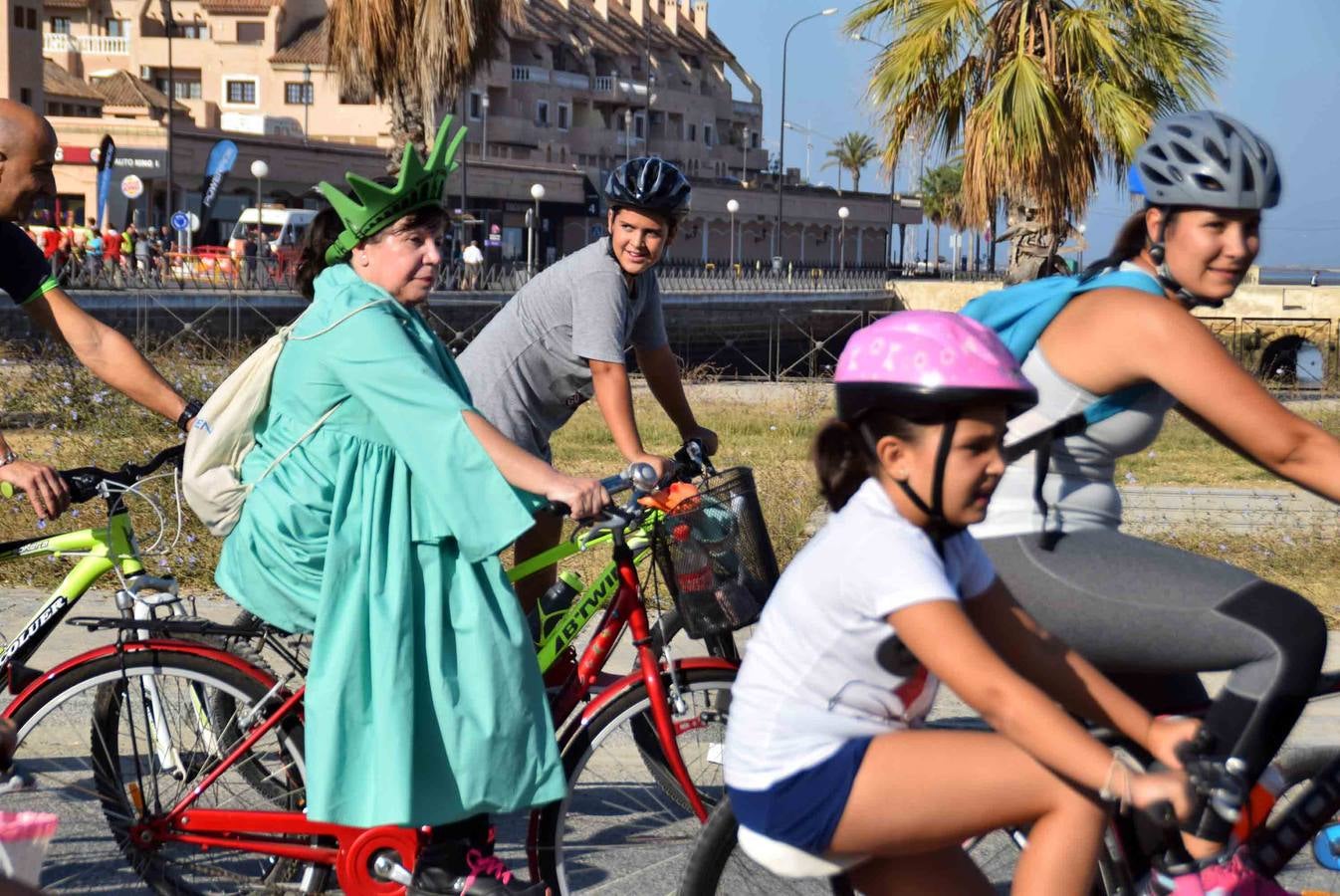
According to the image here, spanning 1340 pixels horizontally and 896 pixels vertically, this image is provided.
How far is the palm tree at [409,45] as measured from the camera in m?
19.9

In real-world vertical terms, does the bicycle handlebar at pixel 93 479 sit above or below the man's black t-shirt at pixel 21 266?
below

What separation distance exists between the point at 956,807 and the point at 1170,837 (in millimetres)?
598

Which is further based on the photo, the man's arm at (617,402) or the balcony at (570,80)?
the balcony at (570,80)

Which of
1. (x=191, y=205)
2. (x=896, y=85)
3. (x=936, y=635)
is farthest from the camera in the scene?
(x=191, y=205)

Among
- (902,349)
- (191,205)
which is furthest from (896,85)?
(191,205)

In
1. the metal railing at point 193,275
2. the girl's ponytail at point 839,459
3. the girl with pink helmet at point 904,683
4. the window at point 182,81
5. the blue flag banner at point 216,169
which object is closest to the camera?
the girl with pink helmet at point 904,683

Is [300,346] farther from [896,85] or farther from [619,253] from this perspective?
[896,85]

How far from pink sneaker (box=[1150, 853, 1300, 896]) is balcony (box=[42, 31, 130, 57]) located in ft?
288

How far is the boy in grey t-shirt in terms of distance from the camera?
179 inches

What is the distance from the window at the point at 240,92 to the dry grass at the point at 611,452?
70.1m

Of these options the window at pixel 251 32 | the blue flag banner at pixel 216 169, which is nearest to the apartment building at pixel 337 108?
the window at pixel 251 32

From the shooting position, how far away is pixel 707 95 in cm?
11088

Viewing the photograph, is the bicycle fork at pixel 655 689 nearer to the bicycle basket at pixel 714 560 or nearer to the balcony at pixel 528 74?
the bicycle basket at pixel 714 560

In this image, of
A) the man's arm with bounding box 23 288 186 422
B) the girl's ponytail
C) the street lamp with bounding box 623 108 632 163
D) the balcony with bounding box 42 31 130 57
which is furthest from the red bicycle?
the street lamp with bounding box 623 108 632 163
